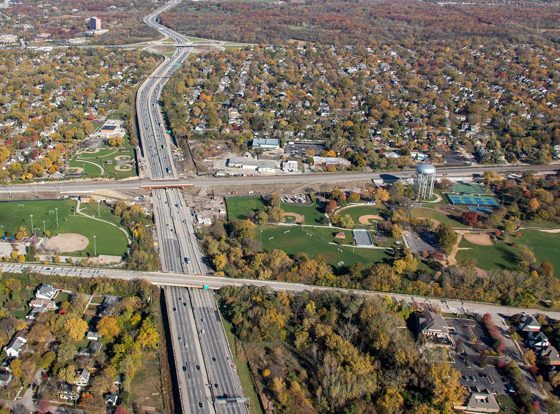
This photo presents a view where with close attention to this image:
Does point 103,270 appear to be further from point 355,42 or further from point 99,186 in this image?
point 355,42

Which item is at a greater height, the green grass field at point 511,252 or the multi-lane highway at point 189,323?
the green grass field at point 511,252

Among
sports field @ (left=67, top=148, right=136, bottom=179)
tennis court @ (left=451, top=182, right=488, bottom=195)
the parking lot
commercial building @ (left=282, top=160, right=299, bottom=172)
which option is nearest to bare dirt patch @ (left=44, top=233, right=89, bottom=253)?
sports field @ (left=67, top=148, right=136, bottom=179)

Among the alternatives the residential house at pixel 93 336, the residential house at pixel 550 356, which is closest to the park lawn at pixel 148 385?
the residential house at pixel 93 336

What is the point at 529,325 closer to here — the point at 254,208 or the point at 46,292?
the point at 254,208

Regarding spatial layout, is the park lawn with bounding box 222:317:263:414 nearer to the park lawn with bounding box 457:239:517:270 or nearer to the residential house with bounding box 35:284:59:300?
the residential house with bounding box 35:284:59:300

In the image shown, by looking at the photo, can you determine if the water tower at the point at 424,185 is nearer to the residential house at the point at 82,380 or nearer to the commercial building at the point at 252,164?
the commercial building at the point at 252,164

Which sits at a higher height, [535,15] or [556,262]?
[535,15]

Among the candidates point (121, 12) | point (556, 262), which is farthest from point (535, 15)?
point (556, 262)
